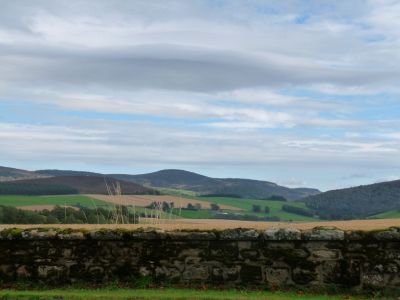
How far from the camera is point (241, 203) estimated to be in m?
85.5

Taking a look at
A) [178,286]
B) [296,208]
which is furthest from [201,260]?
[296,208]

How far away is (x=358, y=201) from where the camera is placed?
289 feet

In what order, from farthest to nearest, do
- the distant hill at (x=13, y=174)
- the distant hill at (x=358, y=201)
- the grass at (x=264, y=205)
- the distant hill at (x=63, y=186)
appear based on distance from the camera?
the distant hill at (x=13, y=174) < the distant hill at (x=358, y=201) < the distant hill at (x=63, y=186) < the grass at (x=264, y=205)

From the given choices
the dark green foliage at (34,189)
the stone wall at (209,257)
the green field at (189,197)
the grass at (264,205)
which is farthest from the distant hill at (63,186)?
the stone wall at (209,257)

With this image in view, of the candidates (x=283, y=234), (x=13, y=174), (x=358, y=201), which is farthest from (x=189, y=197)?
(x=283, y=234)

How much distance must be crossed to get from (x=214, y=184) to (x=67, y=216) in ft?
421

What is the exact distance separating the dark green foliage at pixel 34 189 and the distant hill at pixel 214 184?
48044 mm

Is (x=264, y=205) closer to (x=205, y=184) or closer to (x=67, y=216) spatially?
(x=67, y=216)

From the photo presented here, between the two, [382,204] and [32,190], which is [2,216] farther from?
[382,204]

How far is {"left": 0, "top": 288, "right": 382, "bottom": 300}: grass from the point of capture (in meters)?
10.6

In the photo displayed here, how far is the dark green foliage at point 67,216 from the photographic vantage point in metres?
17.3

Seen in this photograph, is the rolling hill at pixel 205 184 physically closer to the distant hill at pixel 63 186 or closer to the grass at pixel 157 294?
the distant hill at pixel 63 186

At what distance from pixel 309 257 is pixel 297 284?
54 cm

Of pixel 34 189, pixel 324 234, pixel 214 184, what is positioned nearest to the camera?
pixel 324 234
